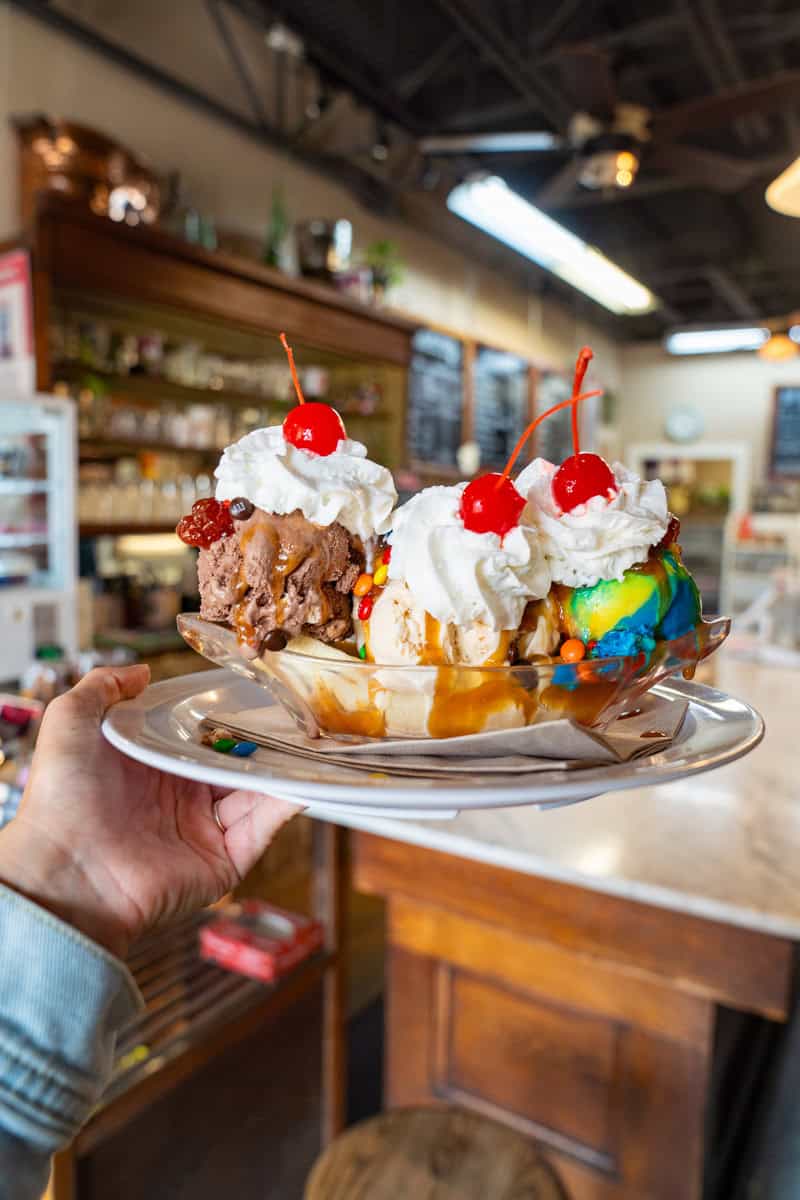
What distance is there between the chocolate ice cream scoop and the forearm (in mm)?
326

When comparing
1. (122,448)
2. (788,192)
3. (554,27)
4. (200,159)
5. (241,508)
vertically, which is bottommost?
(241,508)

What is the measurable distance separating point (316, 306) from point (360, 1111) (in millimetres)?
3414

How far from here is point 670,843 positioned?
153 cm

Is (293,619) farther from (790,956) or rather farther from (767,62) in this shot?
(767,62)

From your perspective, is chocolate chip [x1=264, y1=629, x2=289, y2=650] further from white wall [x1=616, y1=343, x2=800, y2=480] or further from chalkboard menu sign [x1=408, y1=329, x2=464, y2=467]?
white wall [x1=616, y1=343, x2=800, y2=480]

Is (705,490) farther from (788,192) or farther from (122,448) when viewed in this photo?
(788,192)

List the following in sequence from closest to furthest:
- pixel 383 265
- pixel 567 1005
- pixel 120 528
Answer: pixel 567 1005 < pixel 120 528 < pixel 383 265

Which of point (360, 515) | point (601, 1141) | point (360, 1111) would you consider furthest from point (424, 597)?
point (360, 1111)

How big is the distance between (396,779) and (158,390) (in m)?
3.66

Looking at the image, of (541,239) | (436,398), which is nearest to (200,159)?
(541,239)

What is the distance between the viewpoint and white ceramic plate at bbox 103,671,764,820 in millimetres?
655

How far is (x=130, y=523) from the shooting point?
3.61m

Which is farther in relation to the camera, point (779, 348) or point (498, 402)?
point (498, 402)

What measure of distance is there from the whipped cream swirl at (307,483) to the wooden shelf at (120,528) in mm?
2646
